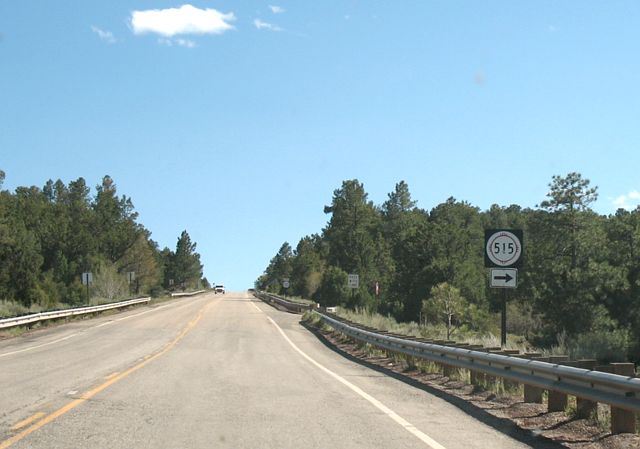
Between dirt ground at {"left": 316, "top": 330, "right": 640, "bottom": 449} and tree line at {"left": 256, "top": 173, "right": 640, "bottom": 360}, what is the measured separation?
355 centimetres

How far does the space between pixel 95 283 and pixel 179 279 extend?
10950 cm

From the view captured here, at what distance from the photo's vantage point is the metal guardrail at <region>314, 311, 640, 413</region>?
8078 millimetres

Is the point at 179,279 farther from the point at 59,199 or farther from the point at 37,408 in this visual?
the point at 37,408

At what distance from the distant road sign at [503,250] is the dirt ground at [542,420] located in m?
2.82

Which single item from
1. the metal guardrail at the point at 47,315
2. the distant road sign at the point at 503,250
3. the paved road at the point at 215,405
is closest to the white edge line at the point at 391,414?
the paved road at the point at 215,405

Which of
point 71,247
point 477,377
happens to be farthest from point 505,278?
point 71,247

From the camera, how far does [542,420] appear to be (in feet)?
33.4

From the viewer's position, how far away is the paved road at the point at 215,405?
8555 mm

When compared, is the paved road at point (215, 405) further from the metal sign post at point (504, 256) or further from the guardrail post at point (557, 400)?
the metal sign post at point (504, 256)

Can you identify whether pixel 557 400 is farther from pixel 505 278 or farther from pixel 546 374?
pixel 505 278

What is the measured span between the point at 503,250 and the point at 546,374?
5.96m

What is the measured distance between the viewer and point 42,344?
26.2 metres

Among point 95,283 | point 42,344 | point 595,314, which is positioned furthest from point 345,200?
point 42,344

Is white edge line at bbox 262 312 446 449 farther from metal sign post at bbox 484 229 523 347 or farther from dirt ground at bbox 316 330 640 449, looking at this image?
metal sign post at bbox 484 229 523 347
